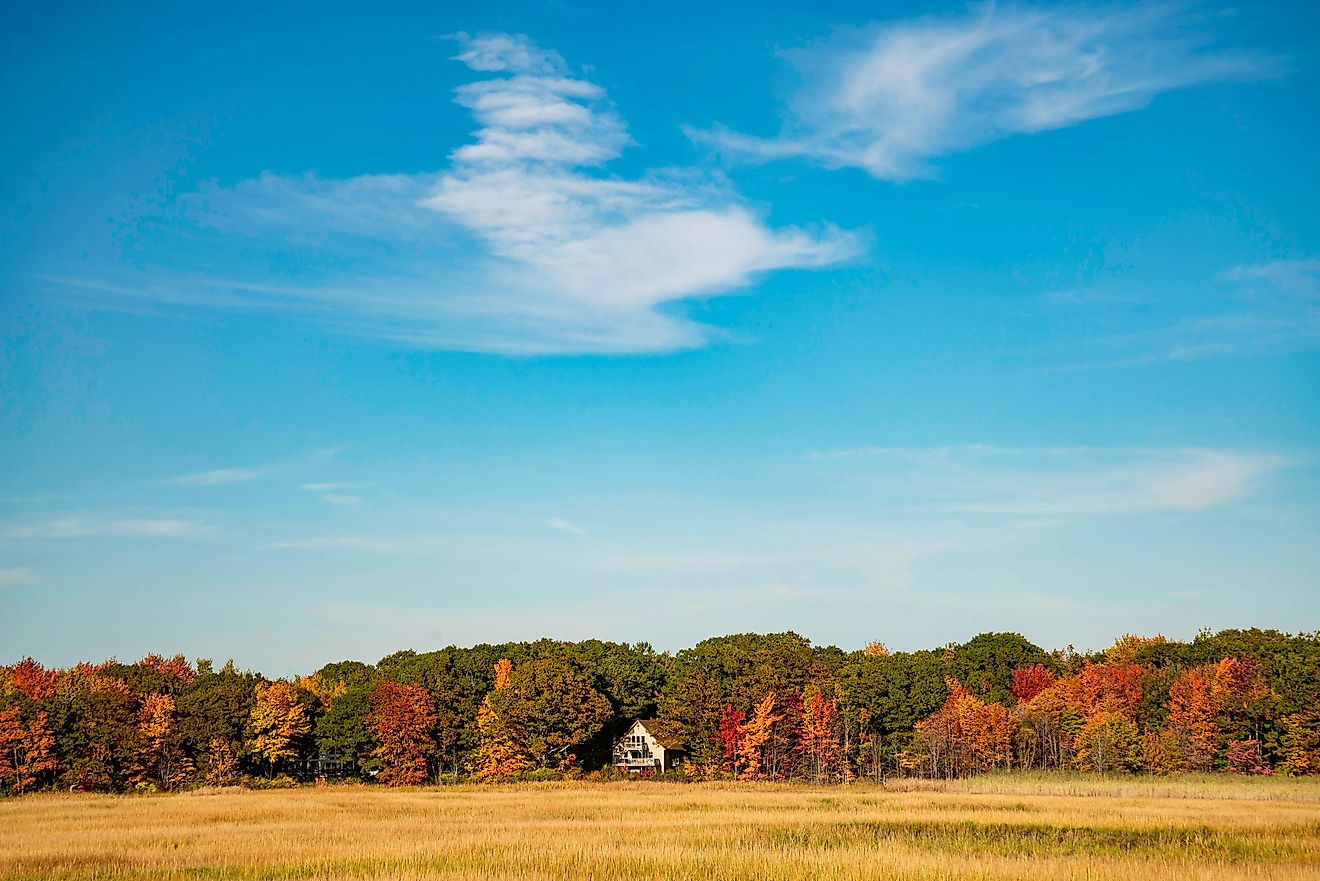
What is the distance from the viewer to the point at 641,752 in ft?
437

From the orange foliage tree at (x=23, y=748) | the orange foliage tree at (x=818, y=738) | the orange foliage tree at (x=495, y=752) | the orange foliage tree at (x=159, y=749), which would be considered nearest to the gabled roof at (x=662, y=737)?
the orange foliage tree at (x=818, y=738)

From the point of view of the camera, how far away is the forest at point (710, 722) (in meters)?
102

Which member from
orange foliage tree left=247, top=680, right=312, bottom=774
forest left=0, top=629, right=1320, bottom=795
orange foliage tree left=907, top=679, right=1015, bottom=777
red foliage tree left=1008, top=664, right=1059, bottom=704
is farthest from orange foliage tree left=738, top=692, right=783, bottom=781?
orange foliage tree left=247, top=680, right=312, bottom=774

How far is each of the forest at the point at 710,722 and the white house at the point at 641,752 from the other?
8.91ft

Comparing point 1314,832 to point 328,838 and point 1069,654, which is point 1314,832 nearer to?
point 328,838

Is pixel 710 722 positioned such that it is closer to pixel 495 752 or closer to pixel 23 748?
pixel 495 752

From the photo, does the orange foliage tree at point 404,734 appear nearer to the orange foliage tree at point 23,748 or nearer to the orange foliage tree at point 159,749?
the orange foliage tree at point 159,749

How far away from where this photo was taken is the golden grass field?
33.6 m

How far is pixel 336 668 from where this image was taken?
184m

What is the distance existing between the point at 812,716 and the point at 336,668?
10204 cm

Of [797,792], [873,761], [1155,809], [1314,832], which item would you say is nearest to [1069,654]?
[873,761]

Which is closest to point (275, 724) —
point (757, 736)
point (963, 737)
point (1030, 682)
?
point (757, 736)

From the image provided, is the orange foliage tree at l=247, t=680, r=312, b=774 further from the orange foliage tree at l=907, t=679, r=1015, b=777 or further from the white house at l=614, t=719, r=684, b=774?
the orange foliage tree at l=907, t=679, r=1015, b=777

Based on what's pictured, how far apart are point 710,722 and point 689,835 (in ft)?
236
